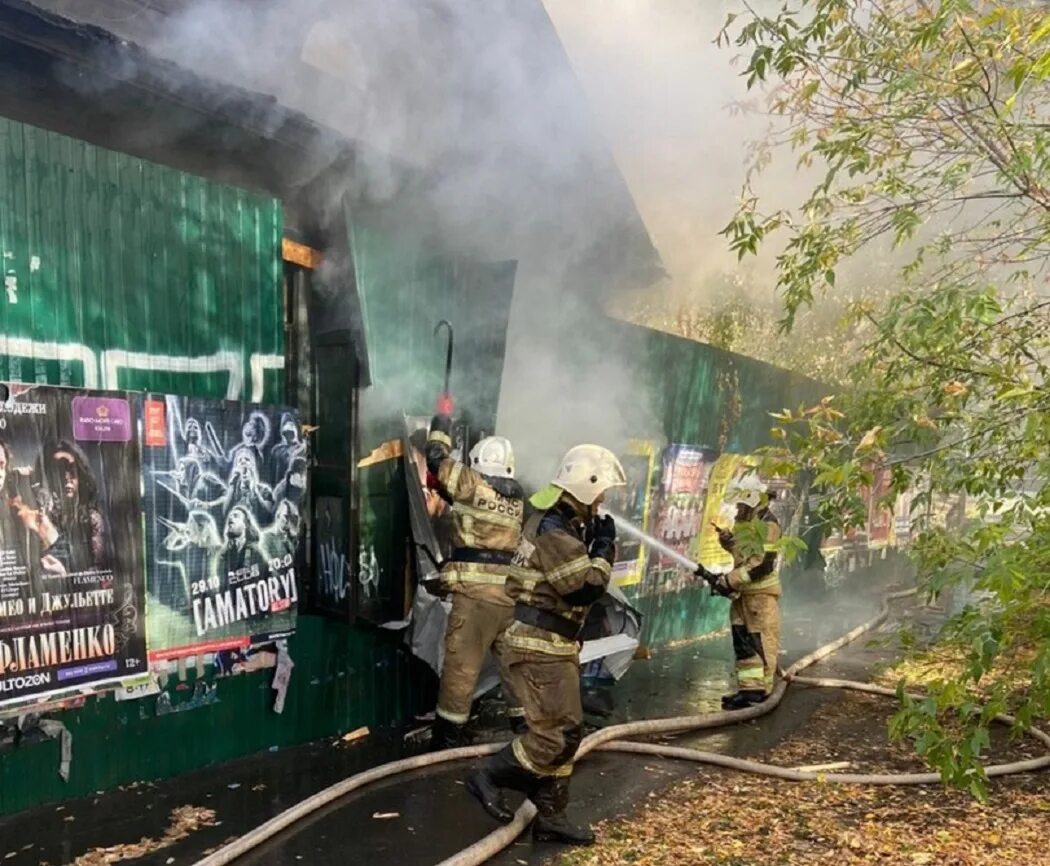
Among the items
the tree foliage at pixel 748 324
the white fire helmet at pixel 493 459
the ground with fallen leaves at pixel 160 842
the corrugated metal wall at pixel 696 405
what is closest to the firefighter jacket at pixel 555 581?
the white fire helmet at pixel 493 459

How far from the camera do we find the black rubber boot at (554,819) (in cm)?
410

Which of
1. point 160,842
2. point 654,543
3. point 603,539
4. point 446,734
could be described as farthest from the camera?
point 654,543

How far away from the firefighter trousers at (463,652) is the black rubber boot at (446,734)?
4 cm

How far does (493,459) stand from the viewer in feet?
18.4

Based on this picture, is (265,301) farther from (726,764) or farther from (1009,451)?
(1009,451)

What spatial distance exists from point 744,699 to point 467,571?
2.77 metres

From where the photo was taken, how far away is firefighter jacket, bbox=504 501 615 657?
13.3 ft

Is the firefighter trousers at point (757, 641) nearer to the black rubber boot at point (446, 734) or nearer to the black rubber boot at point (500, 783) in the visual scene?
the black rubber boot at point (446, 734)

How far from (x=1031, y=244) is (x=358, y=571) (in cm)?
452

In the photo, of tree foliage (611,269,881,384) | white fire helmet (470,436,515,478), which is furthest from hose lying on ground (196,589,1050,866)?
tree foliage (611,269,881,384)

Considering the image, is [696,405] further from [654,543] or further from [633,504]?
[654,543]

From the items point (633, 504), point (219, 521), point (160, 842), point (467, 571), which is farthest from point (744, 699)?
point (160, 842)

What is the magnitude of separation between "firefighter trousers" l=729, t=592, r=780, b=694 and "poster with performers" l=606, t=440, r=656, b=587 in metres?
1.31

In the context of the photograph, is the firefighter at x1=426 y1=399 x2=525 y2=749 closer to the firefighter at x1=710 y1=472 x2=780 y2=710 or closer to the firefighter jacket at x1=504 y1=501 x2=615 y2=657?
the firefighter jacket at x1=504 y1=501 x2=615 y2=657
